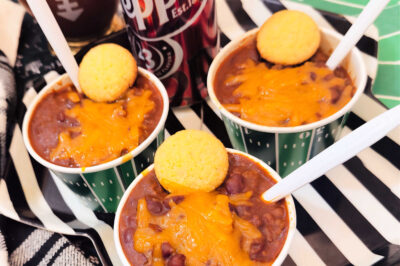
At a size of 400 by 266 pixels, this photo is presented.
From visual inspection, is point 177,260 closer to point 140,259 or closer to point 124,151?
point 140,259

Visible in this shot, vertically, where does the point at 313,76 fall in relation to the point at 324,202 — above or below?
above

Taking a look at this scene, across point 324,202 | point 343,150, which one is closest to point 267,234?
point 343,150

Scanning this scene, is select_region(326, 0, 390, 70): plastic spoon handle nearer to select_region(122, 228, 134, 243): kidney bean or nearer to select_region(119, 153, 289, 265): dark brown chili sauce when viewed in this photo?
select_region(119, 153, 289, 265): dark brown chili sauce

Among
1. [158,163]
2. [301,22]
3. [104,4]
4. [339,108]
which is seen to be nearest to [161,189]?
[158,163]

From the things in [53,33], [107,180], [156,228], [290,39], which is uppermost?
[53,33]

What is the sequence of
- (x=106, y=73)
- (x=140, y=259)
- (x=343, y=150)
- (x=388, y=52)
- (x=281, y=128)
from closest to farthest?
(x=343, y=150)
(x=140, y=259)
(x=281, y=128)
(x=106, y=73)
(x=388, y=52)

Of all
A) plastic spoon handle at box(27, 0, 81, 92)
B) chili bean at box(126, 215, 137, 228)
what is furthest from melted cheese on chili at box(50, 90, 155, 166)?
chili bean at box(126, 215, 137, 228)

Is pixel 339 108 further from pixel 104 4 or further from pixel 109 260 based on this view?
pixel 104 4
